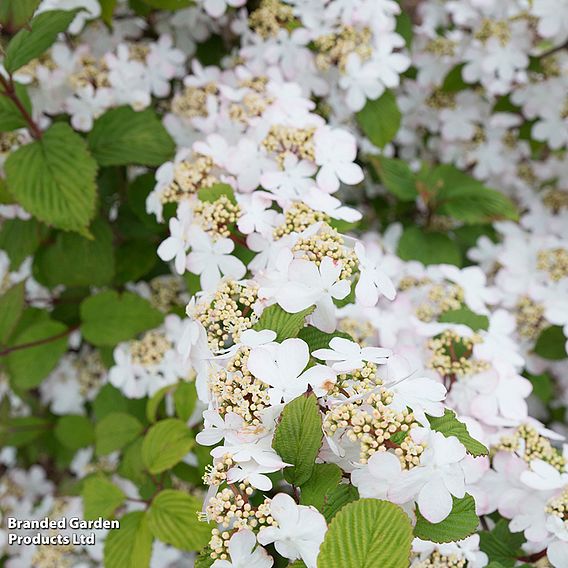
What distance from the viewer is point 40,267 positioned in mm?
1538

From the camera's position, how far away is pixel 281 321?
2.72 feet

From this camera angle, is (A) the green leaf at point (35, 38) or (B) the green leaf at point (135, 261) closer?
(A) the green leaf at point (35, 38)

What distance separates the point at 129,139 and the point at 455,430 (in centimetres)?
90

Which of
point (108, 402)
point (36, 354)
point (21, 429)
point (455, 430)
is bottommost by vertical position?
point (21, 429)

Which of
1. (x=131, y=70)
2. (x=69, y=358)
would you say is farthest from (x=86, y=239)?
(x=69, y=358)

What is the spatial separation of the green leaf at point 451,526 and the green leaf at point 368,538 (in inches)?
3.5

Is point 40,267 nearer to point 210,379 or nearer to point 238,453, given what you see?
point 210,379

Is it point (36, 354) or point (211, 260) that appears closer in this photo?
point (211, 260)

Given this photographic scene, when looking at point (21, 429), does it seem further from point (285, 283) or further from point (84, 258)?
point (285, 283)

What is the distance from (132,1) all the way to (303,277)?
102 centimetres

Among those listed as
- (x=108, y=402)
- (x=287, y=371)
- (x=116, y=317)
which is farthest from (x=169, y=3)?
(x=287, y=371)

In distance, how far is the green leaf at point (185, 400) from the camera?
4.08 ft

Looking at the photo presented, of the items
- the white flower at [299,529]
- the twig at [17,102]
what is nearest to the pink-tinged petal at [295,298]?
the white flower at [299,529]

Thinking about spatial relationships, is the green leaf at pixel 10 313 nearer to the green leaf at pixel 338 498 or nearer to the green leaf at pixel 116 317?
the green leaf at pixel 116 317
